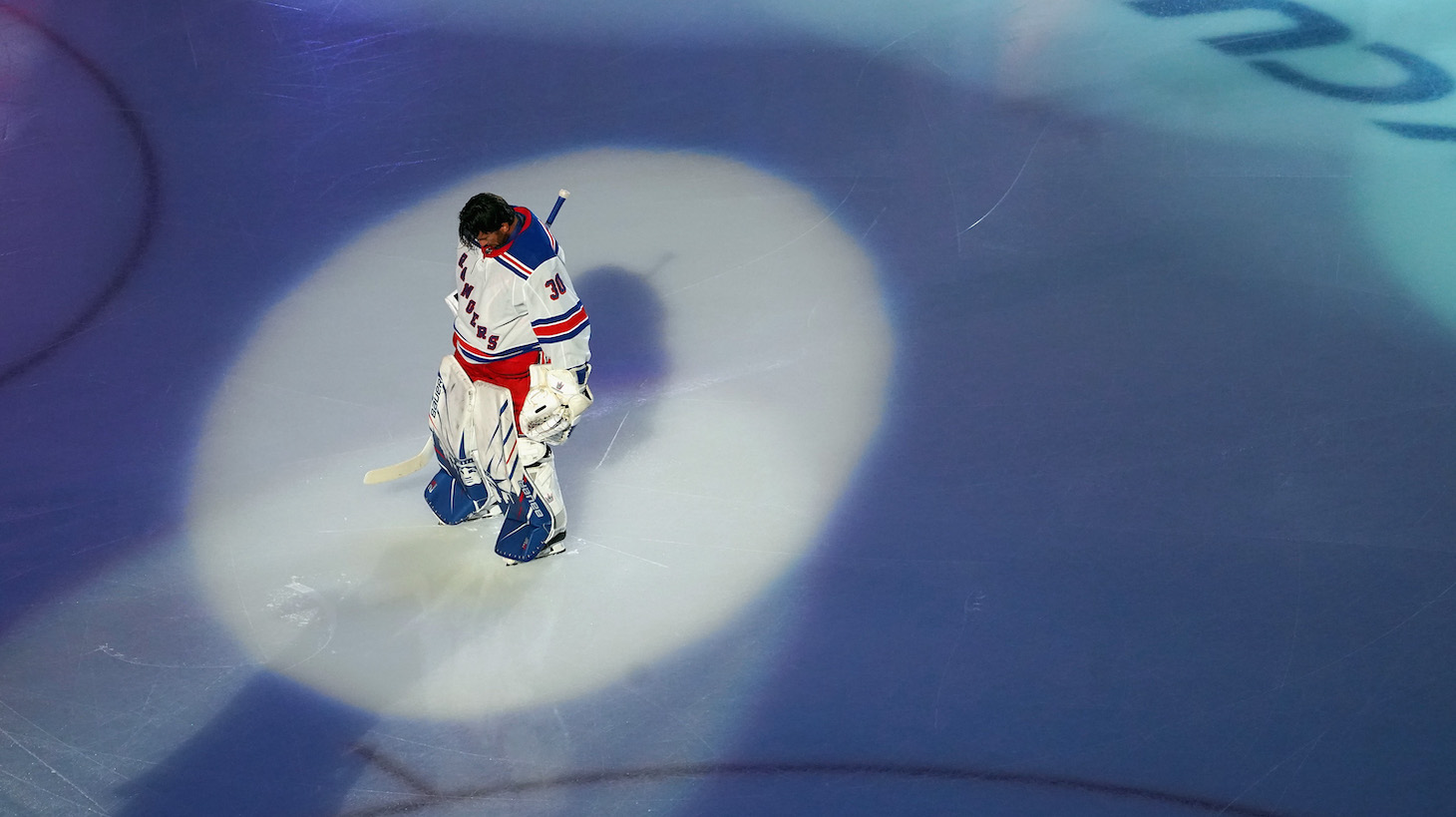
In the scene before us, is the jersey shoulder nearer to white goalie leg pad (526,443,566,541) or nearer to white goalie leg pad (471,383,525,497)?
white goalie leg pad (471,383,525,497)

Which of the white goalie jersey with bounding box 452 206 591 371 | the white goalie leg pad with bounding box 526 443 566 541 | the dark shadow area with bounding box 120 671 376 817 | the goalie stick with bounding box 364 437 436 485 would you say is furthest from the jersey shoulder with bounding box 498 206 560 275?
the dark shadow area with bounding box 120 671 376 817

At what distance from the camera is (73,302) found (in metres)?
5.10

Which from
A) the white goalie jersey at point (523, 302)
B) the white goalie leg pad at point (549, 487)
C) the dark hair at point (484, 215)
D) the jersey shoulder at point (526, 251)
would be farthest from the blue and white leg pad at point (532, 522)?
the dark hair at point (484, 215)

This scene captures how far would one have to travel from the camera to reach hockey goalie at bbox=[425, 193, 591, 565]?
12.0 feet

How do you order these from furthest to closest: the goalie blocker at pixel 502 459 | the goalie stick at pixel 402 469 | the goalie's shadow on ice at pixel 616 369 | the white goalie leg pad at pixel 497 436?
the goalie's shadow on ice at pixel 616 369, the goalie stick at pixel 402 469, the white goalie leg pad at pixel 497 436, the goalie blocker at pixel 502 459

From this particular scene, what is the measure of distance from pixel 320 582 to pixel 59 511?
96 cm

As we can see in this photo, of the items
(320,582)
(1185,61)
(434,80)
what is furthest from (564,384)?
(1185,61)

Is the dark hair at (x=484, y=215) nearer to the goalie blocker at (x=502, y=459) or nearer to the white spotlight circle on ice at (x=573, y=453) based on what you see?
the goalie blocker at (x=502, y=459)

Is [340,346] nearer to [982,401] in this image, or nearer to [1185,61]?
[982,401]

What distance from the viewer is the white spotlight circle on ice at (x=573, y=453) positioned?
4020 mm

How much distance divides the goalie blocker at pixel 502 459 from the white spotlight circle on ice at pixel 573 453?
120mm

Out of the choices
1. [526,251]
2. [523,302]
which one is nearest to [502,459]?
[523,302]

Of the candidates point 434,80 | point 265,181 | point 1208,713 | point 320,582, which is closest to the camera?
point 1208,713

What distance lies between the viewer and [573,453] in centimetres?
461
